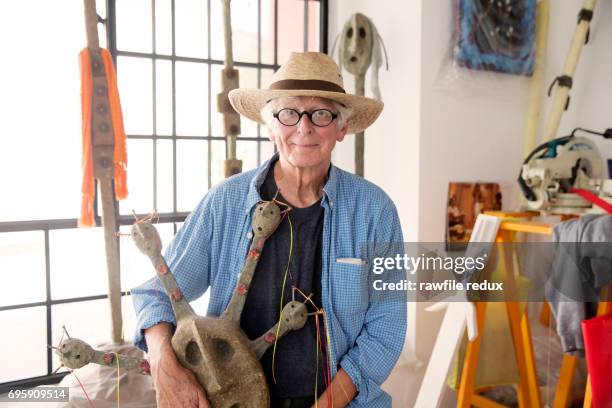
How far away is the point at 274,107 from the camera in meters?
1.13

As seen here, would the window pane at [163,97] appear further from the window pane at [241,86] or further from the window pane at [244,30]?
the window pane at [244,30]

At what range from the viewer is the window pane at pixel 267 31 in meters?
2.58

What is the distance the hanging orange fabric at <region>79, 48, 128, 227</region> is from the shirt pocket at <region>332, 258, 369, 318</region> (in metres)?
1.22

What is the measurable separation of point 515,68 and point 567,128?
0.52 metres

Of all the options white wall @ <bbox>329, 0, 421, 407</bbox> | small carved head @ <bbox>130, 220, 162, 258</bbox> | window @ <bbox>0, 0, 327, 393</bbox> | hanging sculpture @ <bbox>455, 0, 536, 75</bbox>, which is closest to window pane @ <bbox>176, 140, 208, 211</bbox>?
window @ <bbox>0, 0, 327, 393</bbox>

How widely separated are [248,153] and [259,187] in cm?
154

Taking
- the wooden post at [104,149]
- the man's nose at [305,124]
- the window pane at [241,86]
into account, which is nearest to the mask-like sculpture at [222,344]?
the man's nose at [305,124]

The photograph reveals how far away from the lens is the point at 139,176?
236 centimetres

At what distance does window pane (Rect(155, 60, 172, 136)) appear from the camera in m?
2.33

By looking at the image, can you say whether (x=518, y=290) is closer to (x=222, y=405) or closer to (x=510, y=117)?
(x=510, y=117)

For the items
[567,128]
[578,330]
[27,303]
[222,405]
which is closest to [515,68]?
[567,128]

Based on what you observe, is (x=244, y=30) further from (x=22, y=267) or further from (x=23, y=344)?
(x=23, y=344)

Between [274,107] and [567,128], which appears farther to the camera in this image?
[567,128]

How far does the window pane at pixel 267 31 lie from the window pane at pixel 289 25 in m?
0.05
